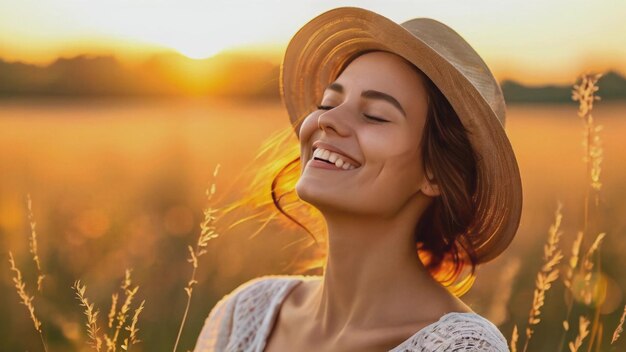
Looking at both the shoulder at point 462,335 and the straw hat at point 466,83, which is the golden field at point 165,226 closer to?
the straw hat at point 466,83

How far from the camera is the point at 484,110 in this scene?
2.41 meters

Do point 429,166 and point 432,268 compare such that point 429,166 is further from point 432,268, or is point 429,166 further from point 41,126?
point 41,126

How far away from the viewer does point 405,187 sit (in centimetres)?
252

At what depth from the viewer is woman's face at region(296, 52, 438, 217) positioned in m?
2.45

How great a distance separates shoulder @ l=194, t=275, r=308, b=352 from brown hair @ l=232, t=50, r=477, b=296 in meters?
0.24

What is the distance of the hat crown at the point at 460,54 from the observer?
2502 mm

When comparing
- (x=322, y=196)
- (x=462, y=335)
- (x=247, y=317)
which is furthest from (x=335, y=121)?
(x=247, y=317)

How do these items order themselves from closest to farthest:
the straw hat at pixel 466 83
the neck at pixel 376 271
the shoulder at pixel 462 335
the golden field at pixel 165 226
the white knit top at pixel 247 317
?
the shoulder at pixel 462 335, the straw hat at pixel 466 83, the neck at pixel 376 271, the white knit top at pixel 247 317, the golden field at pixel 165 226

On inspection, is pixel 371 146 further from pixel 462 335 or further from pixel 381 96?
pixel 462 335

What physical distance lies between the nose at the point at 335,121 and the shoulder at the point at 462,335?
522mm

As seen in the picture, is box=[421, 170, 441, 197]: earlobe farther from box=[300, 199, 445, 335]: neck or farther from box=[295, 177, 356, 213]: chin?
box=[295, 177, 356, 213]: chin

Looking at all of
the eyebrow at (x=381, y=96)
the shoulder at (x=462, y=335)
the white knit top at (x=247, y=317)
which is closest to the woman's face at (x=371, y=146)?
the eyebrow at (x=381, y=96)

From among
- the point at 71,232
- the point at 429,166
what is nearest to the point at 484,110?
the point at 429,166

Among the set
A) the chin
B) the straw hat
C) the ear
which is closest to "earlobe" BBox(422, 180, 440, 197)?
the ear
